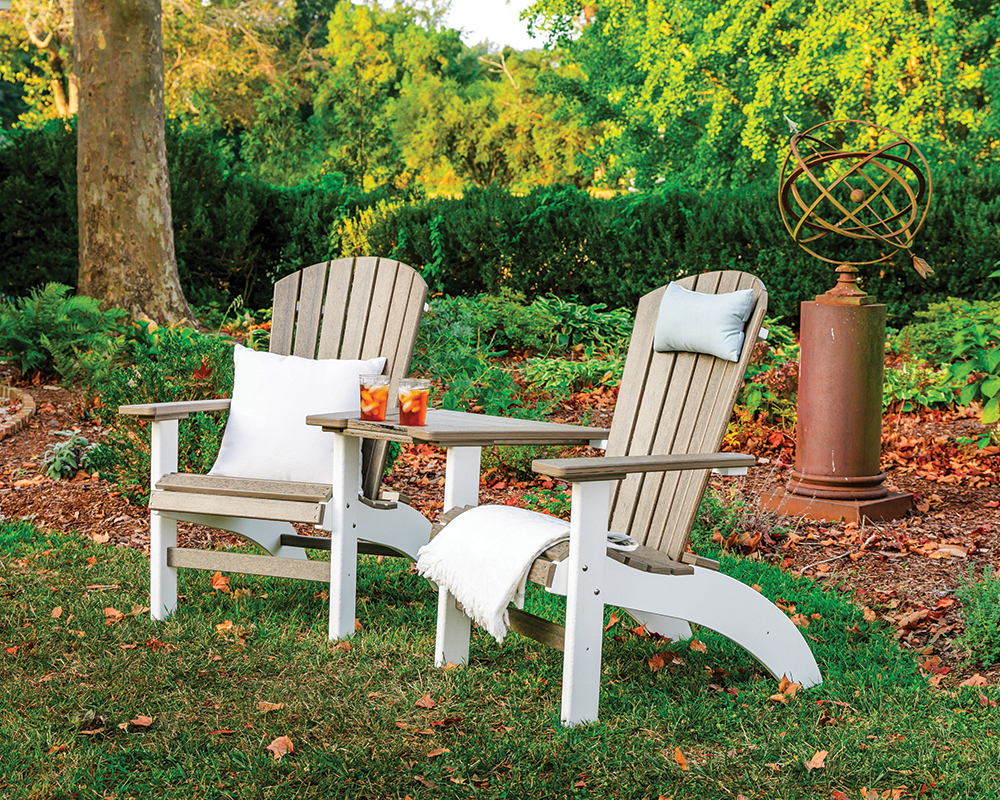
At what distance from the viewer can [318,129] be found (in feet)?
86.9

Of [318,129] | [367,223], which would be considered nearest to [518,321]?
[367,223]

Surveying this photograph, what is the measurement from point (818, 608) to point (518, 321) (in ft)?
15.1

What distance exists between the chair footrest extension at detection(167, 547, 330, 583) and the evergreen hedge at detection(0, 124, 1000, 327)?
19.9 ft

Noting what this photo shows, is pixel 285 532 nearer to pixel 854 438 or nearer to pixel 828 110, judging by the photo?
pixel 854 438

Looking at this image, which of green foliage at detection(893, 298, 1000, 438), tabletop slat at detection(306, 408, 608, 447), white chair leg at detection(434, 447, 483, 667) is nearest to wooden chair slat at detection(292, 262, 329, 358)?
tabletop slat at detection(306, 408, 608, 447)

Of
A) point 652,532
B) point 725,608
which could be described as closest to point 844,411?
point 652,532

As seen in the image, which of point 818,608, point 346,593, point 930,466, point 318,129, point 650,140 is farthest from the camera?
point 318,129

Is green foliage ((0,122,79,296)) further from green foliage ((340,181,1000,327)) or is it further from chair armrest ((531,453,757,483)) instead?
chair armrest ((531,453,757,483))

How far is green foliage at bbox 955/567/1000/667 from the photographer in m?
2.82

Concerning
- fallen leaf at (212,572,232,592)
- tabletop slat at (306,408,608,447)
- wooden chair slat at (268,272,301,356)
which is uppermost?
wooden chair slat at (268,272,301,356)

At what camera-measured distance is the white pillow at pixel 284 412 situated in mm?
3346

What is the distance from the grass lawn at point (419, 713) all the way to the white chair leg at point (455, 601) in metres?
0.07

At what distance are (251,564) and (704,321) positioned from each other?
→ 61.8 inches

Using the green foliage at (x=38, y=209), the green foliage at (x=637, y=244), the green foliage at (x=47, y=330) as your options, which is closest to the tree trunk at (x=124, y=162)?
the green foliage at (x=47, y=330)
